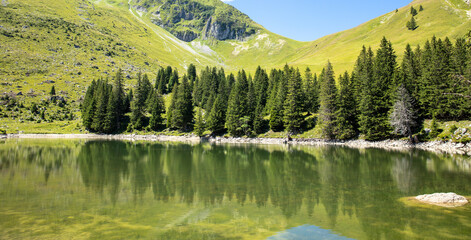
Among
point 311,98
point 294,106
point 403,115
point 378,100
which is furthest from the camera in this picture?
point 311,98

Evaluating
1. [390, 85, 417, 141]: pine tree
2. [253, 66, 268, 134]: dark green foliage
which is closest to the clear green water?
[390, 85, 417, 141]: pine tree

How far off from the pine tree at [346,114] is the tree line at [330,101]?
0.27 meters

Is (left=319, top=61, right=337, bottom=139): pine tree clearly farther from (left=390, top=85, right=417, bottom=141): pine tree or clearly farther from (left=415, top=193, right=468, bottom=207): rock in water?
(left=415, top=193, right=468, bottom=207): rock in water

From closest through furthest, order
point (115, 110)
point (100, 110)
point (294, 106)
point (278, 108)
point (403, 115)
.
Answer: point (403, 115) → point (294, 106) → point (278, 108) → point (100, 110) → point (115, 110)

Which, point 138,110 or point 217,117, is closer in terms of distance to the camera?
point 217,117

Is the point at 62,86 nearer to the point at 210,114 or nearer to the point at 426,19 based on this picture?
the point at 210,114

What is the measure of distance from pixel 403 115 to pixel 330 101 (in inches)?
740

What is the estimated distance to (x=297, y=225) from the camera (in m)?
13.8

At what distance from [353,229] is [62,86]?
520 feet

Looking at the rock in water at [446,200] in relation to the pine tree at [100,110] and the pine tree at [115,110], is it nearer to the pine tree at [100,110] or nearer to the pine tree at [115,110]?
the pine tree at [115,110]

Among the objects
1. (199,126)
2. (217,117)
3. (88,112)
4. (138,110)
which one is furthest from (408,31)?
(88,112)

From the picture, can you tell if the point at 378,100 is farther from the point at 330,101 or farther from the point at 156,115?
the point at 156,115

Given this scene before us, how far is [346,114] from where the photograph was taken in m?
74.6

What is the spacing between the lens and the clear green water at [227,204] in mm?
12797
